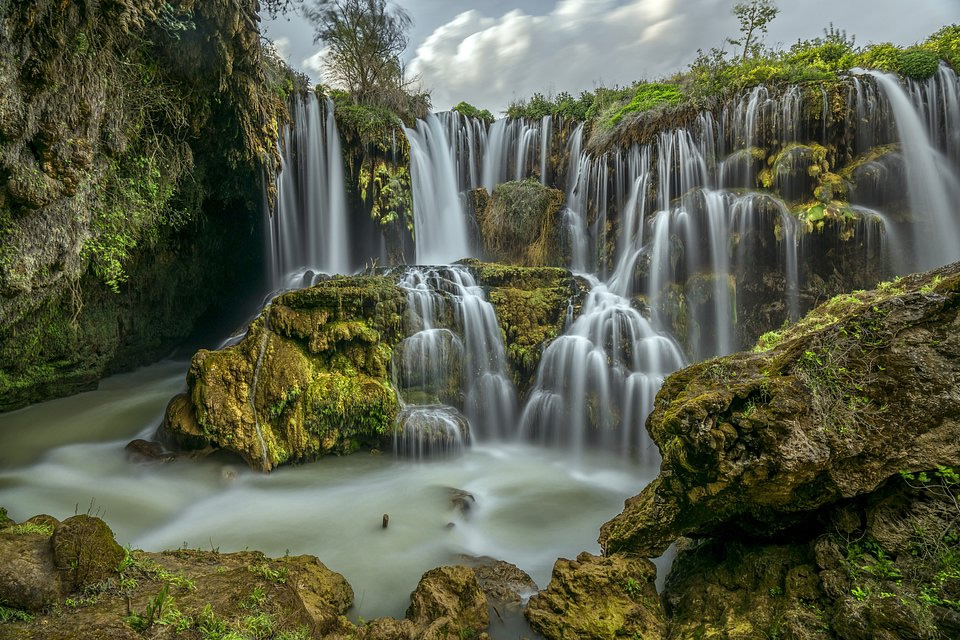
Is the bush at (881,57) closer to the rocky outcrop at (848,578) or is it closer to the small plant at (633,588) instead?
the rocky outcrop at (848,578)

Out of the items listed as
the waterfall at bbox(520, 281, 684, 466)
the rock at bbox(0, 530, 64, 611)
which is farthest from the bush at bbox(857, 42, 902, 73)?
the rock at bbox(0, 530, 64, 611)

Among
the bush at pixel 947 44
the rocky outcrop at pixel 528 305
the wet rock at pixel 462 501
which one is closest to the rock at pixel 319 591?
the wet rock at pixel 462 501

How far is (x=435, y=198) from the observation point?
13.9m

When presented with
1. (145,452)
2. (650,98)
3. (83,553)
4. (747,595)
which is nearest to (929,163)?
(650,98)

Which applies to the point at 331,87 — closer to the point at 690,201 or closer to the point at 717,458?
the point at 690,201

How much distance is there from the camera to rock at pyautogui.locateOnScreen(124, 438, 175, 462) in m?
6.27

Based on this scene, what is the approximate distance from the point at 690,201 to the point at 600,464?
20.2 ft

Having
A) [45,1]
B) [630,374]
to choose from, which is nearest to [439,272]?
[630,374]

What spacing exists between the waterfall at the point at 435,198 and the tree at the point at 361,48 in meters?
1.76

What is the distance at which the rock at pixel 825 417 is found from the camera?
2.76 metres

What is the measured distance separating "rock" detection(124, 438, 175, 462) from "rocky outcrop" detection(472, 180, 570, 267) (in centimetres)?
967

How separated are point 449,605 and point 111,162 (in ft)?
19.3

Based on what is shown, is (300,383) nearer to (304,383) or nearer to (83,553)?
(304,383)

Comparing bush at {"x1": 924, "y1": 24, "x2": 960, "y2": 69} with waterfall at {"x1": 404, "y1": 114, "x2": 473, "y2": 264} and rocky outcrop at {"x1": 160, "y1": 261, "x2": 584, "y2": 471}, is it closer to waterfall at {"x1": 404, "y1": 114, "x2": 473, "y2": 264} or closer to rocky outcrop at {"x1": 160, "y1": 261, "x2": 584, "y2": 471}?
rocky outcrop at {"x1": 160, "y1": 261, "x2": 584, "y2": 471}
